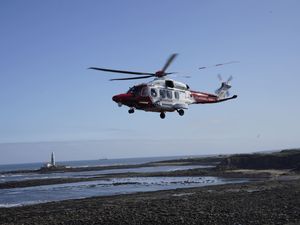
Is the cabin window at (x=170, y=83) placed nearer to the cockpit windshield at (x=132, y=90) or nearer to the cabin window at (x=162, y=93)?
the cabin window at (x=162, y=93)

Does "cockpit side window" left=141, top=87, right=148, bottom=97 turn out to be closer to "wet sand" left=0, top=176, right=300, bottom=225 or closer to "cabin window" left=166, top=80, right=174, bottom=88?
"cabin window" left=166, top=80, right=174, bottom=88

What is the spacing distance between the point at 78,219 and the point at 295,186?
2370 centimetres

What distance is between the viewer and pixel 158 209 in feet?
108

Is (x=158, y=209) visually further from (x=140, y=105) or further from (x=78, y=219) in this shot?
(x=140, y=105)

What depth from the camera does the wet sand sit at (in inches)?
1134

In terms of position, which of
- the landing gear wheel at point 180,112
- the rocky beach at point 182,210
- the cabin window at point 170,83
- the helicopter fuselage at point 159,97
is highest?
the cabin window at point 170,83

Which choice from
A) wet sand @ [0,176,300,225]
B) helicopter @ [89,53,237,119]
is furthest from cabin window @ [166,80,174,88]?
wet sand @ [0,176,300,225]

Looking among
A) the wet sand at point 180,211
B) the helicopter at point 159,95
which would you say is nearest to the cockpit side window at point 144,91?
the helicopter at point 159,95

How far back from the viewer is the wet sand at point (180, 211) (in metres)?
28.8

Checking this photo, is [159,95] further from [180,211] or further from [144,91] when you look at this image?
[180,211]

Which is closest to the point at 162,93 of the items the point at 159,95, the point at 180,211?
the point at 159,95

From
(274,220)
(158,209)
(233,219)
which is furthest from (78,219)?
(274,220)

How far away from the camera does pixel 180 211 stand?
3178 centimetres

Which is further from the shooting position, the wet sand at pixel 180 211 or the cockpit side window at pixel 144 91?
the wet sand at pixel 180 211
